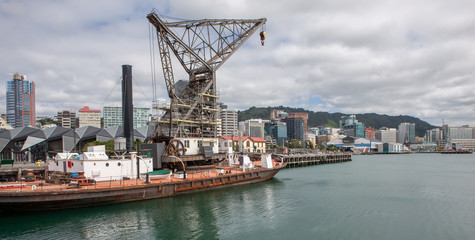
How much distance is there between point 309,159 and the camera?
249 ft

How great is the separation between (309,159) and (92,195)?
62.5 metres

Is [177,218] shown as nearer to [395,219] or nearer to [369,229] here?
[369,229]

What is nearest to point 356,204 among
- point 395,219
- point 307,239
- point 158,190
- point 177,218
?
point 395,219

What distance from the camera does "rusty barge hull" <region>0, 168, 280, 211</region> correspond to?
783 inches

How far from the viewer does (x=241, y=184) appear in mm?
33781

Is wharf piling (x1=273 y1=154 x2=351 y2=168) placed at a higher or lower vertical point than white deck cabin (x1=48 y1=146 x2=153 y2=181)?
lower

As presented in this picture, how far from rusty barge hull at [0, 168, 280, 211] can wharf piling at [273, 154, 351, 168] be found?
3783 centimetres

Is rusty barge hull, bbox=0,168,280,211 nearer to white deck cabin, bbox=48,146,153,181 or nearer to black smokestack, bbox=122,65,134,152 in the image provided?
white deck cabin, bbox=48,146,153,181

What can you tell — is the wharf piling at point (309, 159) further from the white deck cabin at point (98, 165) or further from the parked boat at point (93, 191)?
the white deck cabin at point (98, 165)

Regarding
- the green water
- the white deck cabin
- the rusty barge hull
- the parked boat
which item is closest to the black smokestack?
the white deck cabin

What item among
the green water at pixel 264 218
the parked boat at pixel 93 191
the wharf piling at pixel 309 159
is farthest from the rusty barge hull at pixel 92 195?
the wharf piling at pixel 309 159

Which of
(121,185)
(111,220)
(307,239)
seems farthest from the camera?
(121,185)

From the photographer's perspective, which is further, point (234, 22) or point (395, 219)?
point (234, 22)

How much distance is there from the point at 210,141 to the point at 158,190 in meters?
14.5
